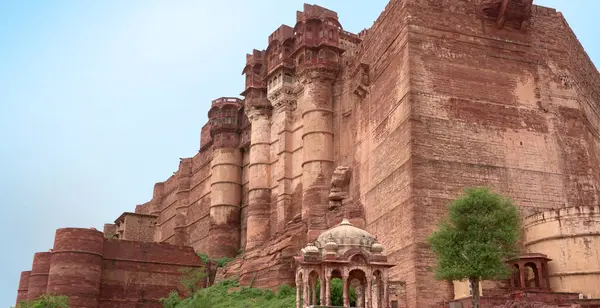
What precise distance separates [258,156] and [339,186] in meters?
6.64

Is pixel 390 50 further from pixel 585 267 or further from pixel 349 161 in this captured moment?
pixel 585 267

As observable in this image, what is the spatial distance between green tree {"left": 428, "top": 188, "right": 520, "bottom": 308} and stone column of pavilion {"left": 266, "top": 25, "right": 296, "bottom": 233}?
513 inches

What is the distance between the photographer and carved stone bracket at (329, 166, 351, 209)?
2606 centimetres

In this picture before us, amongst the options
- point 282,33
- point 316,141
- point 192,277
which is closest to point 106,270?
point 192,277

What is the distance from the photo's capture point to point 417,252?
63.4ft

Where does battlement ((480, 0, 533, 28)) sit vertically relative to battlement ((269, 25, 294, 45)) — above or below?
below

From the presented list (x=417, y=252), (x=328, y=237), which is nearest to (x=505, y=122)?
(x=417, y=252)

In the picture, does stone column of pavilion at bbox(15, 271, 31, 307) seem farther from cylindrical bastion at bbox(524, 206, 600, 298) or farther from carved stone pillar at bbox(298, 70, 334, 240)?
cylindrical bastion at bbox(524, 206, 600, 298)

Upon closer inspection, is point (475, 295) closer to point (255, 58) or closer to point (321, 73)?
point (321, 73)

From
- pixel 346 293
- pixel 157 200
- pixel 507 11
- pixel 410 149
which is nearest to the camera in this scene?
pixel 346 293

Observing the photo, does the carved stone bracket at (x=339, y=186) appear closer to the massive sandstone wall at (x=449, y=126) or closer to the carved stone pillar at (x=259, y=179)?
the massive sandstone wall at (x=449, y=126)

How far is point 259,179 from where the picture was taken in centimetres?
3148

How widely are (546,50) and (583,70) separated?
290 centimetres

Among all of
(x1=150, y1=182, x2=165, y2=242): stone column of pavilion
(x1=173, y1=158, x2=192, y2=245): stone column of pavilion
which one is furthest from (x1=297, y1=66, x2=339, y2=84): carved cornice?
(x1=150, y1=182, x2=165, y2=242): stone column of pavilion
